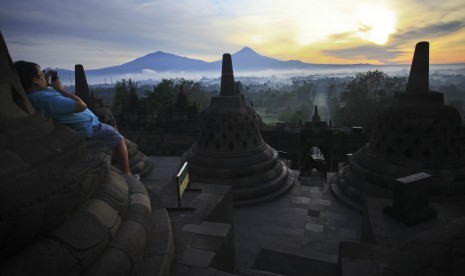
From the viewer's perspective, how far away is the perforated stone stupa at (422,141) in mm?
8133

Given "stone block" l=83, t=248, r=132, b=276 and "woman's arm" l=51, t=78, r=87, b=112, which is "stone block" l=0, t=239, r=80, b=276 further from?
"woman's arm" l=51, t=78, r=87, b=112

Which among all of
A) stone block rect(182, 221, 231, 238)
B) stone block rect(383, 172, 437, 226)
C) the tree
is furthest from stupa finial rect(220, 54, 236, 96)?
the tree

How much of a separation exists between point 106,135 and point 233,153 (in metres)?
6.26

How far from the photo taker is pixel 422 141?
8.37 m

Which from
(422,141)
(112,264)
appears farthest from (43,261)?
(422,141)

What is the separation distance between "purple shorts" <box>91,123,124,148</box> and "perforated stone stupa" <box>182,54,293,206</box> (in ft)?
19.0

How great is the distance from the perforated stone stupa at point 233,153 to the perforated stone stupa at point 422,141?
315cm

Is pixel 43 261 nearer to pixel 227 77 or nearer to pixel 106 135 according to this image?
pixel 106 135

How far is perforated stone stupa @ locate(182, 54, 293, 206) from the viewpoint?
31.9 feet

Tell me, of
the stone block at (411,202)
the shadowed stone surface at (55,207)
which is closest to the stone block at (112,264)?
the shadowed stone surface at (55,207)

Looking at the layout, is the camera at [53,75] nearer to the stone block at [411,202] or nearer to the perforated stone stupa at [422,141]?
the stone block at [411,202]

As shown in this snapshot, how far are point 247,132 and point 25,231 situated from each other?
338 inches

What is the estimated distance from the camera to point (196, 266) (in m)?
3.33

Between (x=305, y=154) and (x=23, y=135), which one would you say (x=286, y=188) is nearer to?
(x=305, y=154)
